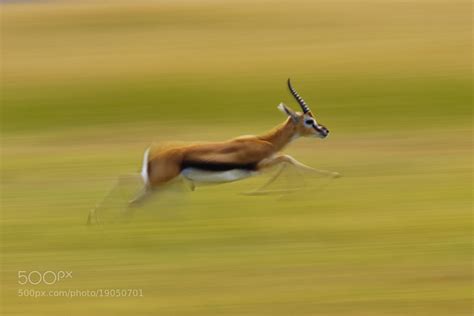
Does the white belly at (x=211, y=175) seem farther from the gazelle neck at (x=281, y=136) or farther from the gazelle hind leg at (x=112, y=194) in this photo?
the gazelle hind leg at (x=112, y=194)

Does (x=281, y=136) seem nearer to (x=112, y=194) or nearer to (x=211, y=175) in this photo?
(x=211, y=175)

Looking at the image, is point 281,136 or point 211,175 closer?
point 211,175

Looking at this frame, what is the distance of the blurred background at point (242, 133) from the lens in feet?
21.0

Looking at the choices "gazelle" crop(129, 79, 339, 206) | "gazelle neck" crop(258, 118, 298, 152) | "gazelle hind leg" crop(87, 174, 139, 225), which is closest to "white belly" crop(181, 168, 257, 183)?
"gazelle" crop(129, 79, 339, 206)

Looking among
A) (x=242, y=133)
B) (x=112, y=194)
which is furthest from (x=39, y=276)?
(x=242, y=133)

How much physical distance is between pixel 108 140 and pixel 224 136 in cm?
109

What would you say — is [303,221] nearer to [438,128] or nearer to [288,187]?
[288,187]

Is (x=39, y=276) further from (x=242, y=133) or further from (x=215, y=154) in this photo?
(x=242, y=133)

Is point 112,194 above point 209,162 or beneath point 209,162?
above

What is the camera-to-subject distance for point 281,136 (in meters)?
7.96

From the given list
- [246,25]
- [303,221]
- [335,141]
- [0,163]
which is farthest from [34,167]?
[246,25]

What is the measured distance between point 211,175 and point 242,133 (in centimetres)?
423

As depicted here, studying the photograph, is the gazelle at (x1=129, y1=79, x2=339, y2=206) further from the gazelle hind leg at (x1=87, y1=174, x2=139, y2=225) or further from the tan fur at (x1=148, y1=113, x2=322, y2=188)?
the gazelle hind leg at (x1=87, y1=174, x2=139, y2=225)

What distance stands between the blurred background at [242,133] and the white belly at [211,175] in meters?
0.24
